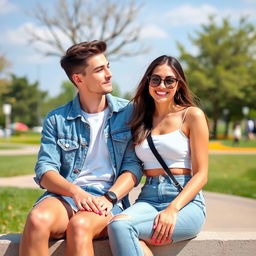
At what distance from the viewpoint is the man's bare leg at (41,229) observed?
2.55 m

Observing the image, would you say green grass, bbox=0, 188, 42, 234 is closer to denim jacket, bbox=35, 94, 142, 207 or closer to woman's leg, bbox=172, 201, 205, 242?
denim jacket, bbox=35, 94, 142, 207

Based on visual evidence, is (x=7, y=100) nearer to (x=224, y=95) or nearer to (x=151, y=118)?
(x=224, y=95)

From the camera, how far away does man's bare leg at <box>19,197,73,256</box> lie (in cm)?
255

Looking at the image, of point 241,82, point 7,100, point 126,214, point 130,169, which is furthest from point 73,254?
point 7,100

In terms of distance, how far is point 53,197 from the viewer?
288 cm

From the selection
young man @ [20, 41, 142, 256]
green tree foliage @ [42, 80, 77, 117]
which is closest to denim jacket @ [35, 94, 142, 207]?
young man @ [20, 41, 142, 256]

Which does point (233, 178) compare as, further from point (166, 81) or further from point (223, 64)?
point (223, 64)

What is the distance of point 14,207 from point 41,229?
4399mm

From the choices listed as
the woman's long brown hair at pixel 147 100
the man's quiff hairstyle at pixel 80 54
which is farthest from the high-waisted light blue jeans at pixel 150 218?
the man's quiff hairstyle at pixel 80 54

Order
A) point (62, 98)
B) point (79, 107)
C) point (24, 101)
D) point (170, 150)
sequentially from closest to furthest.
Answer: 1. point (170, 150)
2. point (79, 107)
3. point (24, 101)
4. point (62, 98)

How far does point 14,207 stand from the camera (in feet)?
22.1

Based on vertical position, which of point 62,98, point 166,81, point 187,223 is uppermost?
point 166,81

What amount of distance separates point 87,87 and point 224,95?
44872 millimetres

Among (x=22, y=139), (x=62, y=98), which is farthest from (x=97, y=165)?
(x=62, y=98)
